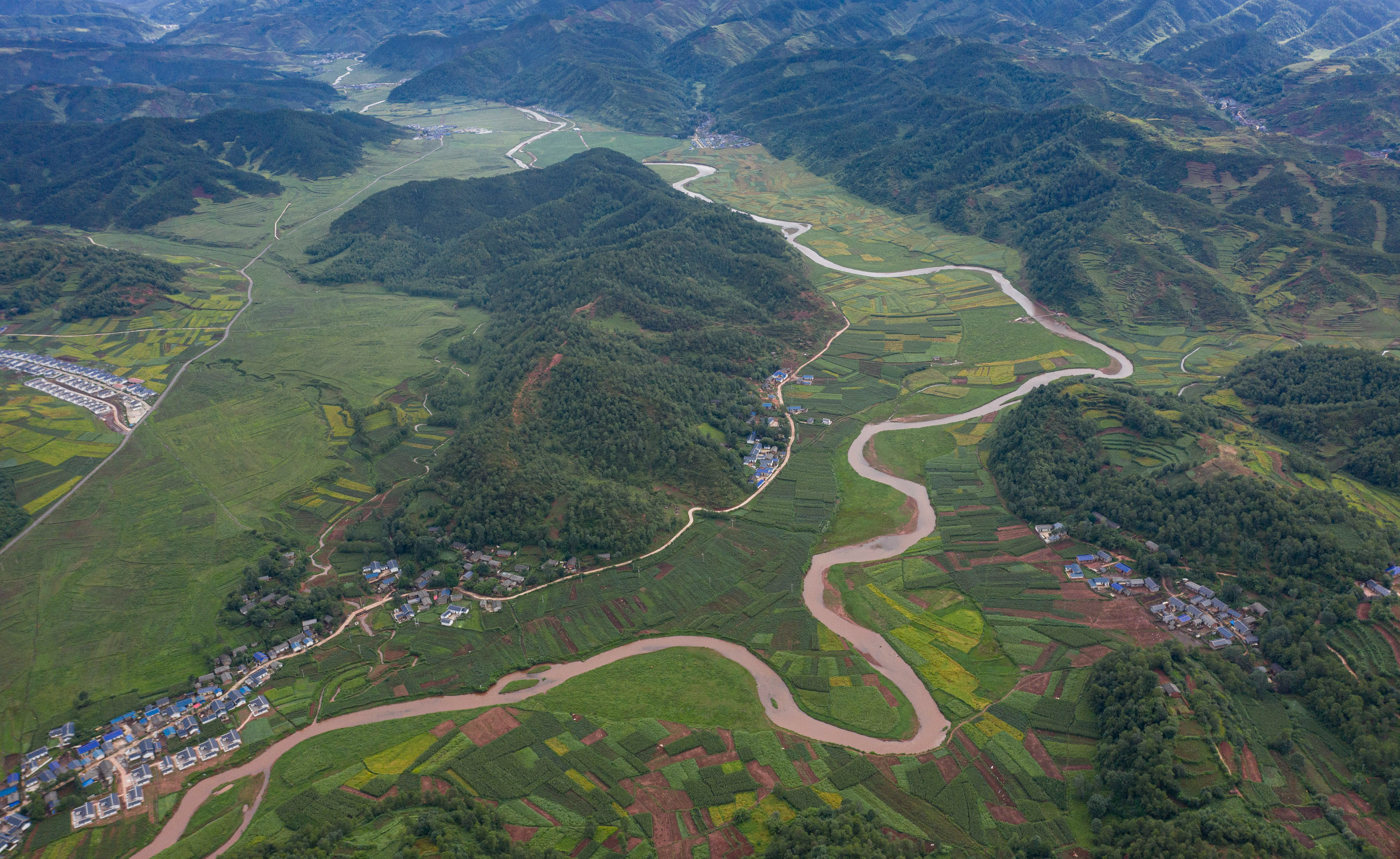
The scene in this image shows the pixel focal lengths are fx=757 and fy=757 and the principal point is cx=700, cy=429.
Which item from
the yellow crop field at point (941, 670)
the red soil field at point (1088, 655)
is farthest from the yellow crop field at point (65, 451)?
the red soil field at point (1088, 655)

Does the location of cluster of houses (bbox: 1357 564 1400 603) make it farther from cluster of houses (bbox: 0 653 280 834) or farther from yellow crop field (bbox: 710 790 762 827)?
cluster of houses (bbox: 0 653 280 834)

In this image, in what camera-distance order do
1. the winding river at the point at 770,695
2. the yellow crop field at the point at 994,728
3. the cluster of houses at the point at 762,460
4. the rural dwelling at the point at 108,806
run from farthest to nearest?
the cluster of houses at the point at 762,460 → the yellow crop field at the point at 994,728 → the winding river at the point at 770,695 → the rural dwelling at the point at 108,806

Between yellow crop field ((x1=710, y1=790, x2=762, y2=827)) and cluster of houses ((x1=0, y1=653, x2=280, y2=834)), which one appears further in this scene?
cluster of houses ((x1=0, y1=653, x2=280, y2=834))

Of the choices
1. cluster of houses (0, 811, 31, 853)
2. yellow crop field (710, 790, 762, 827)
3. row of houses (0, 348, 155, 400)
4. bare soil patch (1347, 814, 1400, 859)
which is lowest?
row of houses (0, 348, 155, 400)

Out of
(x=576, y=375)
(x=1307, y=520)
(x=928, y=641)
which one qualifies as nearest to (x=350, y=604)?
(x=576, y=375)

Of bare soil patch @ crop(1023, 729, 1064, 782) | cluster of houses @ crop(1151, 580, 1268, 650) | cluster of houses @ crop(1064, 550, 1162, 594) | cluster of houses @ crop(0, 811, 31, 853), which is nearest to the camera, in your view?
cluster of houses @ crop(0, 811, 31, 853)

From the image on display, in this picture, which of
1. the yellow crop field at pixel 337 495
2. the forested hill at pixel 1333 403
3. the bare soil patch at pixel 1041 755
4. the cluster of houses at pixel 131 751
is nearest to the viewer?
the cluster of houses at pixel 131 751

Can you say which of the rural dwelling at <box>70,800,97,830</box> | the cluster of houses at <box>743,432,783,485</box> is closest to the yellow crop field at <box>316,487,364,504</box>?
the rural dwelling at <box>70,800,97,830</box>

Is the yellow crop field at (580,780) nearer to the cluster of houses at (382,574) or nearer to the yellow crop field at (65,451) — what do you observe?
the cluster of houses at (382,574)
